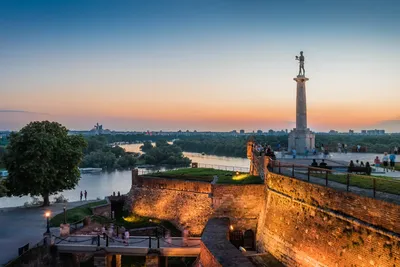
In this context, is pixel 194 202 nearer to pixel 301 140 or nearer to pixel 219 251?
pixel 219 251

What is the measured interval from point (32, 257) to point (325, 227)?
11.7m

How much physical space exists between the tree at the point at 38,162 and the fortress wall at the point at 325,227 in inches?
600

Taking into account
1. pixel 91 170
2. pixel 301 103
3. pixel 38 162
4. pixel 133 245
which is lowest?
pixel 91 170

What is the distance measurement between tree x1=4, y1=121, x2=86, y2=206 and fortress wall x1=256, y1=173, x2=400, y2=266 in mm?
15251

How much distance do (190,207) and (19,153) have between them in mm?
12459

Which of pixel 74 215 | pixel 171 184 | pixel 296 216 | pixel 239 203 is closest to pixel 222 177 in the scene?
pixel 171 184

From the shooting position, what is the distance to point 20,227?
20766 mm

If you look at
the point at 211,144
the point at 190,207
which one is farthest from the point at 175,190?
the point at 211,144

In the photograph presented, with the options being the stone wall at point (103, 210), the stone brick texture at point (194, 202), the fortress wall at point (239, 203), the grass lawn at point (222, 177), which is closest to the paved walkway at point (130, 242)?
the fortress wall at point (239, 203)

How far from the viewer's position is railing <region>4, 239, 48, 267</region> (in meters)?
14.8

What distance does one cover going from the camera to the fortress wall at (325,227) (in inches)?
375

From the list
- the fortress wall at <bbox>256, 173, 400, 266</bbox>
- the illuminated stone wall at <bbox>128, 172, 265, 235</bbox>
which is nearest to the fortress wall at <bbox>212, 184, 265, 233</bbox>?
the illuminated stone wall at <bbox>128, 172, 265, 235</bbox>

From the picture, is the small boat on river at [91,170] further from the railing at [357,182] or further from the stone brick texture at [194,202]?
the railing at [357,182]

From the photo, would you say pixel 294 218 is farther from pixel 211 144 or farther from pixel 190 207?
pixel 211 144
